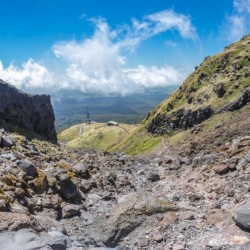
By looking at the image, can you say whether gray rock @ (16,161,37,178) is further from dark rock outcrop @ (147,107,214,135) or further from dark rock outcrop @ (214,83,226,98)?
dark rock outcrop @ (214,83,226,98)

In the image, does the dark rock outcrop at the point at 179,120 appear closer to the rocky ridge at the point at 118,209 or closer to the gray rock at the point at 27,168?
the rocky ridge at the point at 118,209

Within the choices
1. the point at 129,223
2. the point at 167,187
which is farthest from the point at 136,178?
the point at 129,223

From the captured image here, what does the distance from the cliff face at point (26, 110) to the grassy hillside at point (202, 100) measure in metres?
39.4

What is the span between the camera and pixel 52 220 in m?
25.4

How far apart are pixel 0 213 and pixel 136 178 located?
30.5 metres

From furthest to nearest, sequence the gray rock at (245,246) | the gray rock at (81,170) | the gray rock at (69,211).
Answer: the gray rock at (81,170) → the gray rock at (69,211) → the gray rock at (245,246)

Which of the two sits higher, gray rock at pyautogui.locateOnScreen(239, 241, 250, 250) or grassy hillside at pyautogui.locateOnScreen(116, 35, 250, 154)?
grassy hillside at pyautogui.locateOnScreen(116, 35, 250, 154)

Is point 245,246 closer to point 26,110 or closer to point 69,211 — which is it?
point 69,211

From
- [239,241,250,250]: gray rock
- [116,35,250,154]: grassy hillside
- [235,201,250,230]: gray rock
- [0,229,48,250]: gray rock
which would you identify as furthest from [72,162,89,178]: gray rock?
[116,35,250,154]: grassy hillside

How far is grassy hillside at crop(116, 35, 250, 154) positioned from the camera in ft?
360

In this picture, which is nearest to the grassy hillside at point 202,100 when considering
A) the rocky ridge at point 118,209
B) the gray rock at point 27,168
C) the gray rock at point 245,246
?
the rocky ridge at point 118,209

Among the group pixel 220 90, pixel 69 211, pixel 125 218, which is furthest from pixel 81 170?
pixel 220 90

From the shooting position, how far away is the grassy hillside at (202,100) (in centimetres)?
10988

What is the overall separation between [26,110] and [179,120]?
64.4 m
